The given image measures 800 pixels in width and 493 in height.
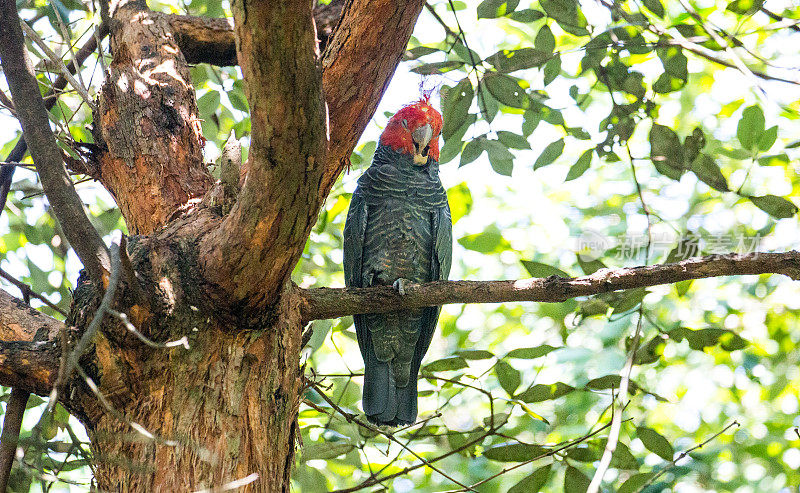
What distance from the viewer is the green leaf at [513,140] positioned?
301cm

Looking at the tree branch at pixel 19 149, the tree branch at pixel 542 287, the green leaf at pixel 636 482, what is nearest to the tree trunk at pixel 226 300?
the tree branch at pixel 542 287

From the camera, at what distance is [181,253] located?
6.45 ft

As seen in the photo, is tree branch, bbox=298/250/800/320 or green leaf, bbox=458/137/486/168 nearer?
tree branch, bbox=298/250/800/320

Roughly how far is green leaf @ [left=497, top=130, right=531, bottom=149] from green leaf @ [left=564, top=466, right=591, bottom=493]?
1.46 metres

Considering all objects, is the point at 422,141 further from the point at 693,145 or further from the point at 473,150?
the point at 693,145

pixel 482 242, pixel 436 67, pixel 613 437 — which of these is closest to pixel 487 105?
pixel 436 67

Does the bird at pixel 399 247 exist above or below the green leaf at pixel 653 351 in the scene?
above

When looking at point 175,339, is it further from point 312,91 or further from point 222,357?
point 312,91

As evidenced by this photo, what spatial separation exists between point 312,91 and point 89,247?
27.5 inches

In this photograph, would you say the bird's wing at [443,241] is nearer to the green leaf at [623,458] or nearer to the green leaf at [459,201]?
the green leaf at [459,201]

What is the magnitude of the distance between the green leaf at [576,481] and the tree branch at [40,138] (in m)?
2.03

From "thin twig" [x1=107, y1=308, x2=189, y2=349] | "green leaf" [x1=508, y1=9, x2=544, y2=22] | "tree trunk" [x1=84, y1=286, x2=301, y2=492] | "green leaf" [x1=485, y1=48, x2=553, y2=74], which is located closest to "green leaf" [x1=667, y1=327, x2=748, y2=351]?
"green leaf" [x1=485, y1=48, x2=553, y2=74]

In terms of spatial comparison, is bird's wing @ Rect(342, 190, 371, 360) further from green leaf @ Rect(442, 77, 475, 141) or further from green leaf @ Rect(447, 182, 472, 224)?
green leaf @ Rect(442, 77, 475, 141)

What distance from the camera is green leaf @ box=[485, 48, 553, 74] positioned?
289 cm
